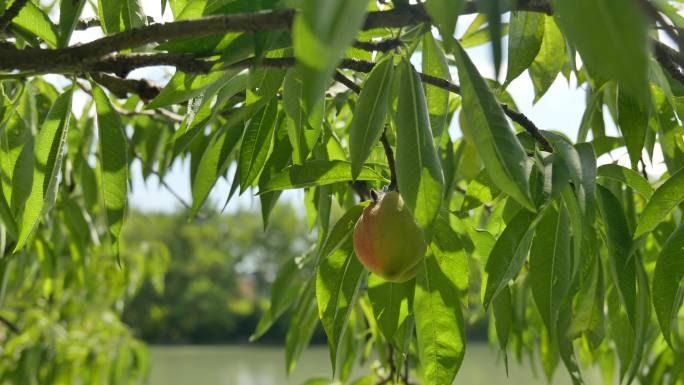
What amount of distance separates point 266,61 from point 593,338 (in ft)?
1.34

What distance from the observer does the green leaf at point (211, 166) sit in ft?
1.94

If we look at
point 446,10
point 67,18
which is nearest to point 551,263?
point 446,10

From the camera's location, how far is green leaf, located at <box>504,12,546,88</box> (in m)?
0.57

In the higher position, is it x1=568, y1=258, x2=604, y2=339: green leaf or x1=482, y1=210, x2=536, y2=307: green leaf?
x1=482, y1=210, x2=536, y2=307: green leaf

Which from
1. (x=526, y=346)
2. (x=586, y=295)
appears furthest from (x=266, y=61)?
(x=526, y=346)

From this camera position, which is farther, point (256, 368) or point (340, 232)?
point (256, 368)

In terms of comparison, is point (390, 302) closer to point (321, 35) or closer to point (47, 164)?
point (47, 164)

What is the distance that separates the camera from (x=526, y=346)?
4.02ft

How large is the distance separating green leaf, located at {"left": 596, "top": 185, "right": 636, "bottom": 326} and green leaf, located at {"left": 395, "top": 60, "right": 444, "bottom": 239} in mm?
148

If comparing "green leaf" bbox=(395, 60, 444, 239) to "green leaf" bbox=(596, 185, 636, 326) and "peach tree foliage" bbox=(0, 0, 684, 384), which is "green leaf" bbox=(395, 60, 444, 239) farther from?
"green leaf" bbox=(596, 185, 636, 326)

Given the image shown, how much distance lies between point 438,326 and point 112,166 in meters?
0.26

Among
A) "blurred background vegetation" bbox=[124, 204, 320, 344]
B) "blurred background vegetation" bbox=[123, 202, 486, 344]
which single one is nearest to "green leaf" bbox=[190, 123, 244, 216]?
"blurred background vegetation" bbox=[123, 202, 486, 344]

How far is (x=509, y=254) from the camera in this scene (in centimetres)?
50

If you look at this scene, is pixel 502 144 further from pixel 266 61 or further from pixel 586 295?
pixel 586 295
